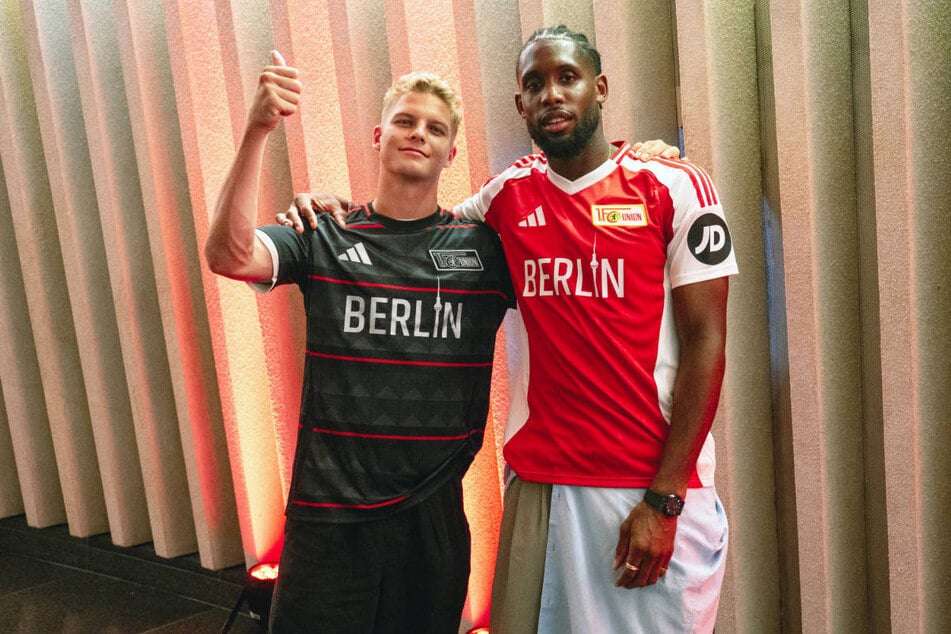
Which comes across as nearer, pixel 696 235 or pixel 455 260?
pixel 696 235

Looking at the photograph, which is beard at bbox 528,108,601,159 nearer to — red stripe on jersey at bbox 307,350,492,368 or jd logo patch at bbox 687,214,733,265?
jd logo patch at bbox 687,214,733,265

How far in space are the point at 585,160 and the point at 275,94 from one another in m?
0.67

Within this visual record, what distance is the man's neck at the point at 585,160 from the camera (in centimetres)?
183

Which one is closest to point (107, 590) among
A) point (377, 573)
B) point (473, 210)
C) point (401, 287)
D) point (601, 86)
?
point (377, 573)

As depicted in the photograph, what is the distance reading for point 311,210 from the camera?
212 cm

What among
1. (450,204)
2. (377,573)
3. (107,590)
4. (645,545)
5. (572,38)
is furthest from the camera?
(107,590)

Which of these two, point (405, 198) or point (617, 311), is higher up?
point (405, 198)

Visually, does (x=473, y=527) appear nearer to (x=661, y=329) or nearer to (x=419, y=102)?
(x=661, y=329)

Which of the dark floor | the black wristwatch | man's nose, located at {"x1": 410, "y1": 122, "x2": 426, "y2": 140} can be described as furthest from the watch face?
the dark floor

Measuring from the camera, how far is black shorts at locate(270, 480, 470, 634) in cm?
200

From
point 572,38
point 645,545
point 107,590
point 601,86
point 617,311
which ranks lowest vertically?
point 107,590

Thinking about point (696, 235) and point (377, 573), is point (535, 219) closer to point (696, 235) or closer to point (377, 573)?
point (696, 235)

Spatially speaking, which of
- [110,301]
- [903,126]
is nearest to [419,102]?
[903,126]

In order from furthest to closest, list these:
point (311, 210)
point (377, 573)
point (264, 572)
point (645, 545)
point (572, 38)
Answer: point (264, 572), point (311, 210), point (377, 573), point (572, 38), point (645, 545)
